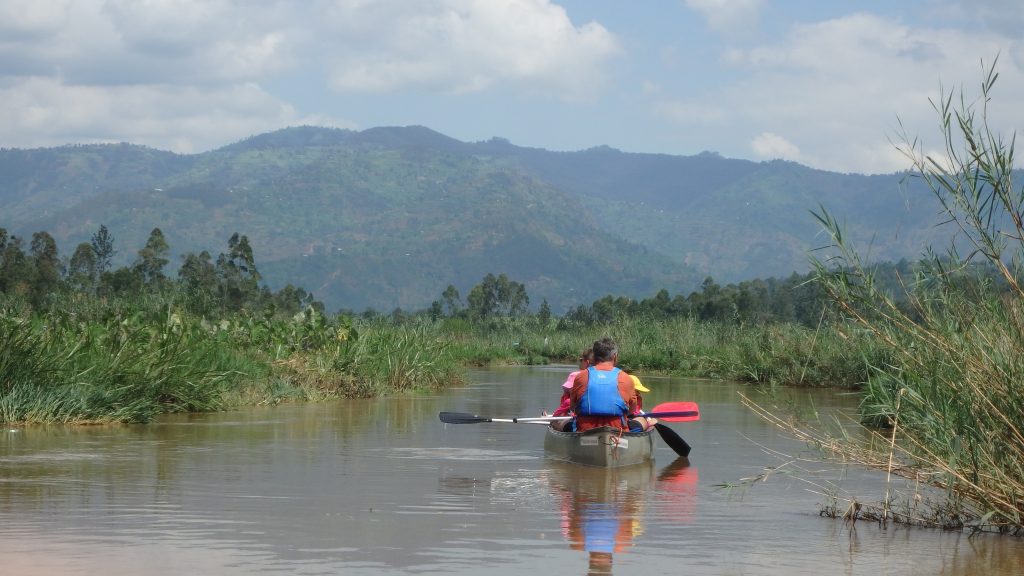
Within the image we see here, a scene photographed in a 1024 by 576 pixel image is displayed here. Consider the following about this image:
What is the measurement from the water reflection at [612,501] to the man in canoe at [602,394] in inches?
23.2

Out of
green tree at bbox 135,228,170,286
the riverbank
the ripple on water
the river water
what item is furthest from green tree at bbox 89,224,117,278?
the ripple on water

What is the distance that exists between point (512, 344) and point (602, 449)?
123 ft

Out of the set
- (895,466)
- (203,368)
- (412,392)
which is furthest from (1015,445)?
(412,392)

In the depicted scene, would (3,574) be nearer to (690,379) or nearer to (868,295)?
(868,295)

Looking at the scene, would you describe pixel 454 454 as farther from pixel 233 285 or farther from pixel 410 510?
pixel 233 285

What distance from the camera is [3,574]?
7.75 m

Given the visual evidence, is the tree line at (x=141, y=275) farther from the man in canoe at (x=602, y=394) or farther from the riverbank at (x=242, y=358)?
the man in canoe at (x=602, y=394)

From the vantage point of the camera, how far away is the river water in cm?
870

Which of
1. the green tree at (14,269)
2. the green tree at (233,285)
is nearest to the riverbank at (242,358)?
the green tree at (233,285)

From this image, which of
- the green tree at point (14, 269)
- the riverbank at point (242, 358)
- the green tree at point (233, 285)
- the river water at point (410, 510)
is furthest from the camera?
the green tree at point (233, 285)

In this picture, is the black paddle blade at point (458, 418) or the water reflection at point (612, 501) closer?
the water reflection at point (612, 501)

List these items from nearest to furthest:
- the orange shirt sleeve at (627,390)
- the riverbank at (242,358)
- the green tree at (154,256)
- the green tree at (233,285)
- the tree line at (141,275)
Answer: the orange shirt sleeve at (627,390) → the riverbank at (242,358) → the tree line at (141,275) → the green tree at (154,256) → the green tree at (233,285)

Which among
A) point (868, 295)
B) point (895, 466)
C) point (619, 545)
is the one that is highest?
point (868, 295)

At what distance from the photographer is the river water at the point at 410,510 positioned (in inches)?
343
